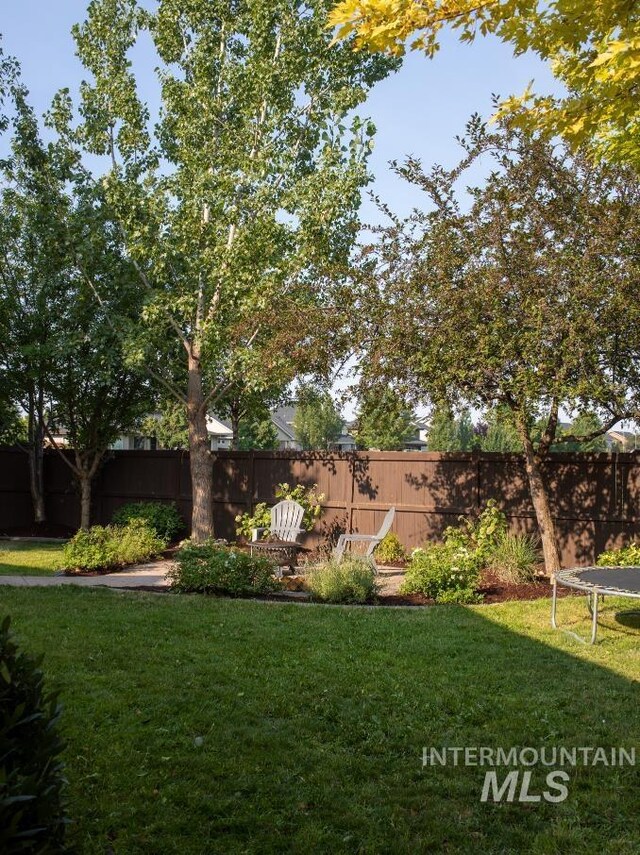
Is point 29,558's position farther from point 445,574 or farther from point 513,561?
point 513,561

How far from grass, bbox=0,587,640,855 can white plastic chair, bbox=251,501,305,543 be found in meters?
4.63

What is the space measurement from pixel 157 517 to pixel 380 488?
14.6 feet

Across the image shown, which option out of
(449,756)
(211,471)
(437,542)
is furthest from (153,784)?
(211,471)

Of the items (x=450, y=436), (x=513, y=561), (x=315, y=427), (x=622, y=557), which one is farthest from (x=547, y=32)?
(x=315, y=427)

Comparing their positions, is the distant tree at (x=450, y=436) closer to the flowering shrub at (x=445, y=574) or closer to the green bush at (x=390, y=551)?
Answer: the green bush at (x=390, y=551)

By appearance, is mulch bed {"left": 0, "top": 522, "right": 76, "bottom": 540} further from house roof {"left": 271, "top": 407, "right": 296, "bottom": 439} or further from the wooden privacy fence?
house roof {"left": 271, "top": 407, "right": 296, "bottom": 439}

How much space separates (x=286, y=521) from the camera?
1223 cm

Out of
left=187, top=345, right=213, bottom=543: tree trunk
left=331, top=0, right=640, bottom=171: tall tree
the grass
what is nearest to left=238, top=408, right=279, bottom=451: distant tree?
left=187, top=345, right=213, bottom=543: tree trunk

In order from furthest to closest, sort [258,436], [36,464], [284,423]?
[284,423]
[258,436]
[36,464]

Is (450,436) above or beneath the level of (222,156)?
beneath

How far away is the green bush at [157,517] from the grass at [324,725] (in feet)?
22.8

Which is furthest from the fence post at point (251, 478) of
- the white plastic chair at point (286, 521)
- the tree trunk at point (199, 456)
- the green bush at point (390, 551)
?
the green bush at point (390, 551)

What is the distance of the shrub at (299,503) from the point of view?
43.9ft

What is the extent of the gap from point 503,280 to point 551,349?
966 mm
